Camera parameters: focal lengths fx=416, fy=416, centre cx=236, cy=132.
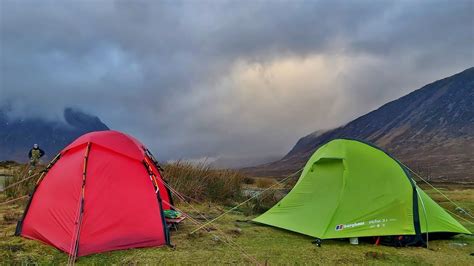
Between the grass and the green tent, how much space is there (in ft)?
0.99

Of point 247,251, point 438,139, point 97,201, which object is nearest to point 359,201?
point 247,251

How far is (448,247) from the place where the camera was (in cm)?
803

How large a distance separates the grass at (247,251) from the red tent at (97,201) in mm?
232

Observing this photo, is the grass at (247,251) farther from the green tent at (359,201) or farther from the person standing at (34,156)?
the person standing at (34,156)

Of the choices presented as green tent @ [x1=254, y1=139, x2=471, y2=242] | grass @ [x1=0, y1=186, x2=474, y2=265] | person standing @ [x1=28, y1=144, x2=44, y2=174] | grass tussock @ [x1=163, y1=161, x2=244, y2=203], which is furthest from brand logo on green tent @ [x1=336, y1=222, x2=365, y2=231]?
person standing @ [x1=28, y1=144, x2=44, y2=174]

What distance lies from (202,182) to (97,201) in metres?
6.40

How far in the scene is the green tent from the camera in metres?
8.07

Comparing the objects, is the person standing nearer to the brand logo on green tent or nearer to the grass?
the grass

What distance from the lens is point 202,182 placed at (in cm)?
1346

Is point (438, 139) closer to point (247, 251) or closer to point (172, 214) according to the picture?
point (172, 214)

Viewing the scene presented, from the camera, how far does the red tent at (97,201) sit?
273 inches

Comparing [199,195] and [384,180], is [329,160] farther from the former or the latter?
[199,195]

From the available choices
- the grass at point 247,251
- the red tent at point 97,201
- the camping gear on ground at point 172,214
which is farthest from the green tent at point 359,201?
the red tent at point 97,201

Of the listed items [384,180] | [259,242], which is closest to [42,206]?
[259,242]
